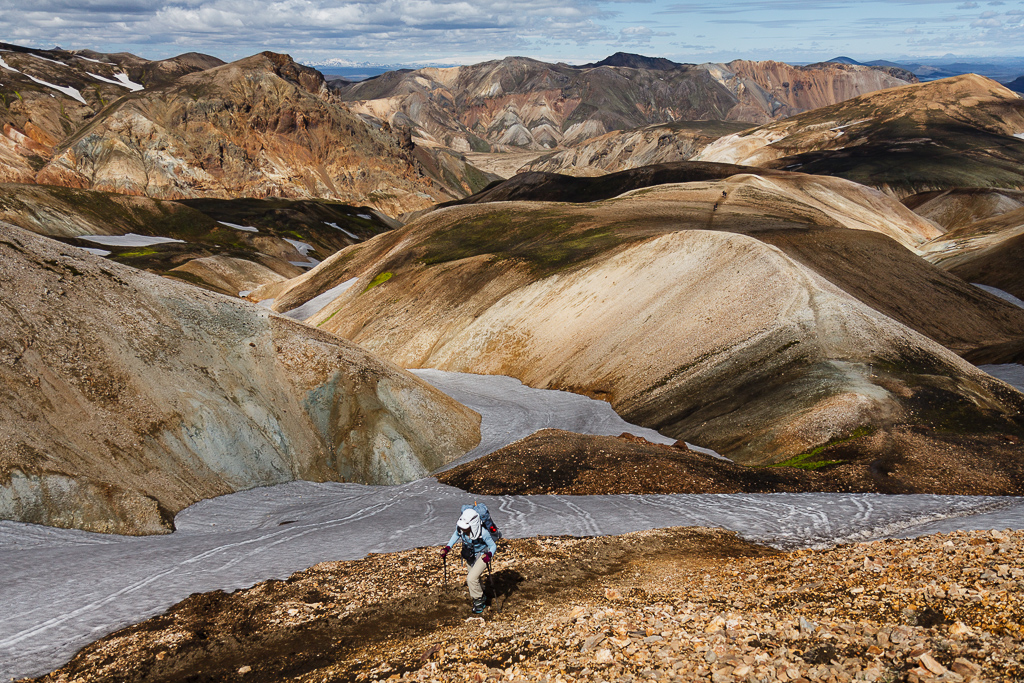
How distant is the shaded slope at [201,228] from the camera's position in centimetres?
12488

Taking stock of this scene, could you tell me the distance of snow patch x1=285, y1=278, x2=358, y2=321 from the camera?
86.4 meters

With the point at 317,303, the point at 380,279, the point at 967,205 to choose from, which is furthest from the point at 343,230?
the point at 967,205

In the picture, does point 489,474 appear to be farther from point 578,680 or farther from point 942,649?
point 942,649

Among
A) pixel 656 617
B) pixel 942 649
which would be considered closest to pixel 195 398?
pixel 656 617

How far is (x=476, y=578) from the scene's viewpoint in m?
14.6

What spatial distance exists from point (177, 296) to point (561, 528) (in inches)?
874

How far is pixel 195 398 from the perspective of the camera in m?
28.2

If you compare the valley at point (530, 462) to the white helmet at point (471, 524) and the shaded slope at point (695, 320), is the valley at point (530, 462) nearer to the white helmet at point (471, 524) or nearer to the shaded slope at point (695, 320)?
the shaded slope at point (695, 320)

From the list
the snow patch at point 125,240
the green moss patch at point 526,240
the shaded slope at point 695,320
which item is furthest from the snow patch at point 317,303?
the snow patch at point 125,240

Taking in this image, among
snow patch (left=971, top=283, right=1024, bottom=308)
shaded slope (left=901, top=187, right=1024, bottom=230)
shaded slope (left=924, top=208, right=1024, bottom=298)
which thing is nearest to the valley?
snow patch (left=971, top=283, right=1024, bottom=308)

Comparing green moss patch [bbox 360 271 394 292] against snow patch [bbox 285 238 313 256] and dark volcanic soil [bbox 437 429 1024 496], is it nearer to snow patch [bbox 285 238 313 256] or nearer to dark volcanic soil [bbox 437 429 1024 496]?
dark volcanic soil [bbox 437 429 1024 496]

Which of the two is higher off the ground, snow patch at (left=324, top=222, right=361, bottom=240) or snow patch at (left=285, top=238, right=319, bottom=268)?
snow patch at (left=324, top=222, right=361, bottom=240)

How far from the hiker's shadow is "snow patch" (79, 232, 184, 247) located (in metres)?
144

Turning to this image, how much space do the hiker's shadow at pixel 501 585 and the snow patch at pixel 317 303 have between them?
71.9 meters
